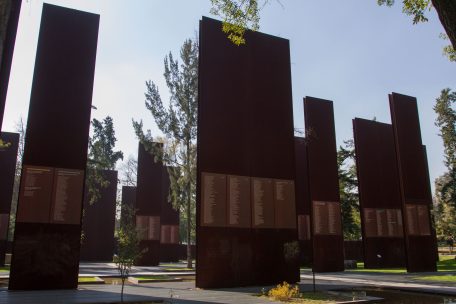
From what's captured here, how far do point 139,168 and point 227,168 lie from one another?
44.1 feet

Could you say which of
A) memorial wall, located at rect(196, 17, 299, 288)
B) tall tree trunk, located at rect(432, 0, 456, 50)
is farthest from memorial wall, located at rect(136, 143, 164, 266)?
tall tree trunk, located at rect(432, 0, 456, 50)

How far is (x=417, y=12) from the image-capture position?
25.5 feet

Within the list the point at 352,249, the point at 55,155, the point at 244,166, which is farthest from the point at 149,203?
the point at 352,249

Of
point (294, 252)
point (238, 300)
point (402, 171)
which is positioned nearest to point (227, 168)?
point (294, 252)

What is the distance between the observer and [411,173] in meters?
20.8

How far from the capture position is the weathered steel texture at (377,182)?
2331cm

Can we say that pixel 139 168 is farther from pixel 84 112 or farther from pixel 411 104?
pixel 411 104

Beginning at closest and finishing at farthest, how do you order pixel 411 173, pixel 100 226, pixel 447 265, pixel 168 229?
pixel 411 173 → pixel 447 265 → pixel 100 226 → pixel 168 229

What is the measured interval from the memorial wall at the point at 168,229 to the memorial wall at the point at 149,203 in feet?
20.6

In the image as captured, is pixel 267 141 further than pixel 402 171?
No

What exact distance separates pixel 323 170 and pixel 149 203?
1139 centimetres

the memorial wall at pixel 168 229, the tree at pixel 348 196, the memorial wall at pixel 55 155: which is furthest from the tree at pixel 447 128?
the memorial wall at pixel 55 155

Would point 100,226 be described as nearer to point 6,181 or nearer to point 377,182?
point 6,181

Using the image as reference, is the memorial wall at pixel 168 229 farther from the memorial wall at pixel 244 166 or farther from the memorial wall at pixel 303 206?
the memorial wall at pixel 244 166
